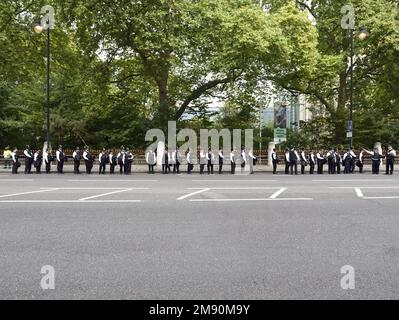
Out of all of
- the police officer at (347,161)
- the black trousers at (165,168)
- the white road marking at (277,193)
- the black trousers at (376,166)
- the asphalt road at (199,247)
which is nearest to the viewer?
the asphalt road at (199,247)

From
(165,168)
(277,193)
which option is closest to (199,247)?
(277,193)

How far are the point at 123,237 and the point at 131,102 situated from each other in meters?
29.6

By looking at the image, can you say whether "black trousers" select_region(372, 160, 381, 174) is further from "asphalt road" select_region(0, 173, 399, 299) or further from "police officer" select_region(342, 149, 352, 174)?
"asphalt road" select_region(0, 173, 399, 299)

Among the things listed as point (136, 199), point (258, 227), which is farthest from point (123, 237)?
point (136, 199)

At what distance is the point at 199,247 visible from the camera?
23.7 feet

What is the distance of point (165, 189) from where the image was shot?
16234mm

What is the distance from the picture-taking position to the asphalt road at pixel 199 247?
17.1ft

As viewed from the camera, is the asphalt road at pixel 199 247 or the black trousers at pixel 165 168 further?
the black trousers at pixel 165 168

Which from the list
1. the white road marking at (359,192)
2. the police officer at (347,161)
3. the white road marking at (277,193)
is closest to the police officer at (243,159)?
the police officer at (347,161)

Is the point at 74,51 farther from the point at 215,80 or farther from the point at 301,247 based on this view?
the point at 301,247

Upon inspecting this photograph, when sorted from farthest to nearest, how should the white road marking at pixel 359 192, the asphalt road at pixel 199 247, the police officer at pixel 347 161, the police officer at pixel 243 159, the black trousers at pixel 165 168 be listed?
the police officer at pixel 243 159, the black trousers at pixel 165 168, the police officer at pixel 347 161, the white road marking at pixel 359 192, the asphalt road at pixel 199 247

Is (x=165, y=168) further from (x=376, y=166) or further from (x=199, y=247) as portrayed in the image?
(x=199, y=247)

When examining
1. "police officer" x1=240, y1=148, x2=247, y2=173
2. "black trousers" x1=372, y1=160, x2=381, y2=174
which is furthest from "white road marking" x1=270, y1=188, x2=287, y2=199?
"black trousers" x1=372, y1=160, x2=381, y2=174

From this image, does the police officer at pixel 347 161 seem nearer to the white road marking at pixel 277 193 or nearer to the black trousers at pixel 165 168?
Result: the black trousers at pixel 165 168
